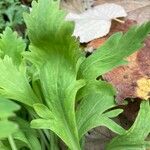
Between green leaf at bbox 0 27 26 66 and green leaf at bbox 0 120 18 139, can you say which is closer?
green leaf at bbox 0 120 18 139

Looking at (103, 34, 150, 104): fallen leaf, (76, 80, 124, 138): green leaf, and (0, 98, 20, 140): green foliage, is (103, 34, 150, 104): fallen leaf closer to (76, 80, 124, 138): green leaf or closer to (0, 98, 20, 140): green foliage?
(76, 80, 124, 138): green leaf

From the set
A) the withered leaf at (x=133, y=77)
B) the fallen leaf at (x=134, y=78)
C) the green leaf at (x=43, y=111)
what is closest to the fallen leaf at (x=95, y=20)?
the withered leaf at (x=133, y=77)

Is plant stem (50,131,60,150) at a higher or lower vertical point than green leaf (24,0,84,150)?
lower

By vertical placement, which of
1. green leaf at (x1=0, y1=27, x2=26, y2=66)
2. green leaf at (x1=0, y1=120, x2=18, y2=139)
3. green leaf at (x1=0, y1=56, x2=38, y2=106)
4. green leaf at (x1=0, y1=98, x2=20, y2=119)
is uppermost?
green leaf at (x1=0, y1=98, x2=20, y2=119)

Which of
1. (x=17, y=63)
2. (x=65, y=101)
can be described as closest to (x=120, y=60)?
(x=65, y=101)

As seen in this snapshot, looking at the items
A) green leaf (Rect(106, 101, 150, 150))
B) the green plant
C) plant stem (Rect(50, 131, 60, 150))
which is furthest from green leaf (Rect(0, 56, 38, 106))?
green leaf (Rect(106, 101, 150, 150))

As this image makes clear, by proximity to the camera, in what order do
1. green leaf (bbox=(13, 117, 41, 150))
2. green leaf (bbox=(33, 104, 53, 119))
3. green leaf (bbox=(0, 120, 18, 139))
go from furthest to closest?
green leaf (bbox=(13, 117, 41, 150)) < green leaf (bbox=(33, 104, 53, 119)) < green leaf (bbox=(0, 120, 18, 139))
